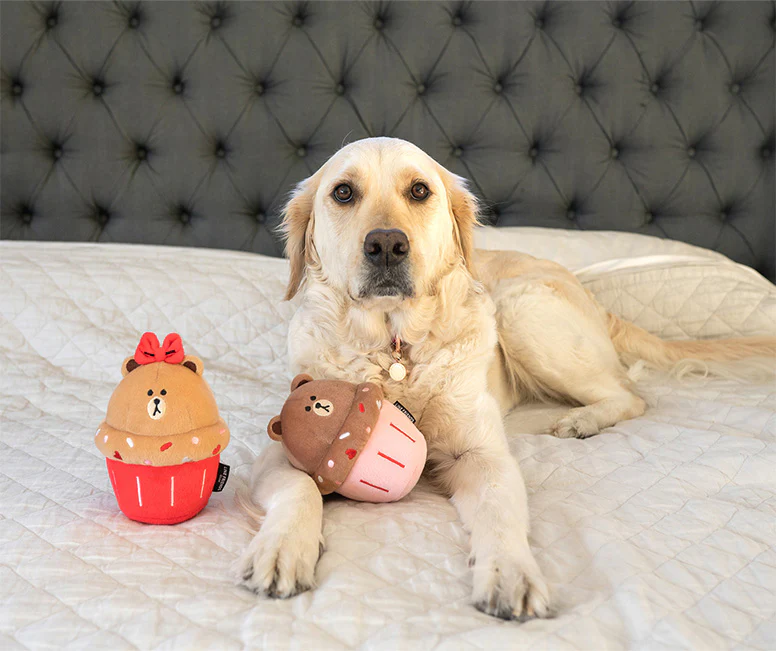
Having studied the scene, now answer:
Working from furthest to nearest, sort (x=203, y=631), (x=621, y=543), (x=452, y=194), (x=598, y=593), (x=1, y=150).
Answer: (x=1, y=150) → (x=452, y=194) → (x=621, y=543) → (x=598, y=593) → (x=203, y=631)

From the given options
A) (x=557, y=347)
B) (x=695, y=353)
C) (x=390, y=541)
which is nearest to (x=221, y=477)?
(x=390, y=541)

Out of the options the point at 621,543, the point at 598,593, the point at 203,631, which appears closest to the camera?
the point at 203,631

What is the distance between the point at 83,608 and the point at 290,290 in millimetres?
1009

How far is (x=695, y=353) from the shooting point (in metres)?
2.22

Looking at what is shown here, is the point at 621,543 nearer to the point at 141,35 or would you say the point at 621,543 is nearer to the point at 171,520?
the point at 171,520

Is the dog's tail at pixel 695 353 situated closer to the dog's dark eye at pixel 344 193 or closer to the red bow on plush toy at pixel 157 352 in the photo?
the dog's dark eye at pixel 344 193

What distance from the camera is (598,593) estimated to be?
938 mm

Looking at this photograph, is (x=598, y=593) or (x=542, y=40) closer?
(x=598, y=593)

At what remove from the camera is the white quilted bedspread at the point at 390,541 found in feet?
2.74

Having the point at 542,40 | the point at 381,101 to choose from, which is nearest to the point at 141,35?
the point at 381,101

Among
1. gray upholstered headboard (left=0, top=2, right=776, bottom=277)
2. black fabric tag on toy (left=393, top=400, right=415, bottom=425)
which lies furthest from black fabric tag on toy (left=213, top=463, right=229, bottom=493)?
gray upholstered headboard (left=0, top=2, right=776, bottom=277)

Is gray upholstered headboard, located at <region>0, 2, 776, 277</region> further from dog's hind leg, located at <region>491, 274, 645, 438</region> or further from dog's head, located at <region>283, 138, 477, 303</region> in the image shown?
dog's head, located at <region>283, 138, 477, 303</region>

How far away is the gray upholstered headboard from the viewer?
2.83 meters

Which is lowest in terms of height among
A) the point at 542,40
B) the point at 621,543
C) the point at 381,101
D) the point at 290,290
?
the point at 621,543
